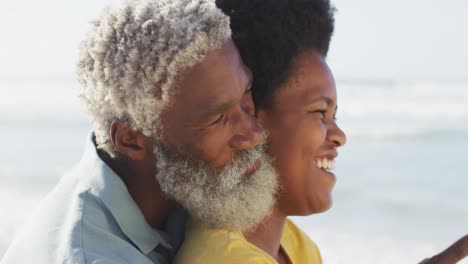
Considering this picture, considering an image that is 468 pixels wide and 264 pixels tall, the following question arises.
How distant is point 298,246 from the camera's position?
9.66ft

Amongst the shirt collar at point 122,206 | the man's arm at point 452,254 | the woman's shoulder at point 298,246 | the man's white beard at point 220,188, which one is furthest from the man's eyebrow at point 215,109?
the man's arm at point 452,254

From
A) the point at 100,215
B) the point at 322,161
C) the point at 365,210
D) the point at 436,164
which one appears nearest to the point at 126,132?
the point at 100,215

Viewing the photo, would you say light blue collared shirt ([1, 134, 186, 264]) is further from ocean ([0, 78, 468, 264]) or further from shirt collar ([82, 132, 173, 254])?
ocean ([0, 78, 468, 264])

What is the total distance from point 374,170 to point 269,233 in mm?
8225

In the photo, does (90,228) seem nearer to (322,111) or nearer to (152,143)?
(152,143)

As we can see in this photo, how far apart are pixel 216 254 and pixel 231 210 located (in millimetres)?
149

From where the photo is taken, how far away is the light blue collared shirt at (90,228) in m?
2.22

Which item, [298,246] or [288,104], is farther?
[298,246]

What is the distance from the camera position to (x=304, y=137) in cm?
257

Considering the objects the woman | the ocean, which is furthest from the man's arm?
the ocean

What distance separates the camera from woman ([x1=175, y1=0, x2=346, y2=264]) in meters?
2.48

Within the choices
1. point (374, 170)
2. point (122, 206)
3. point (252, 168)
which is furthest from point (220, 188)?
point (374, 170)

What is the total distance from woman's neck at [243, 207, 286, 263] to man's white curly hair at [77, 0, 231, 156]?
46cm

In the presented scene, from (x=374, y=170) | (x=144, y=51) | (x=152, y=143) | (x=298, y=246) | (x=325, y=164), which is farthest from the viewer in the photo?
(x=374, y=170)
